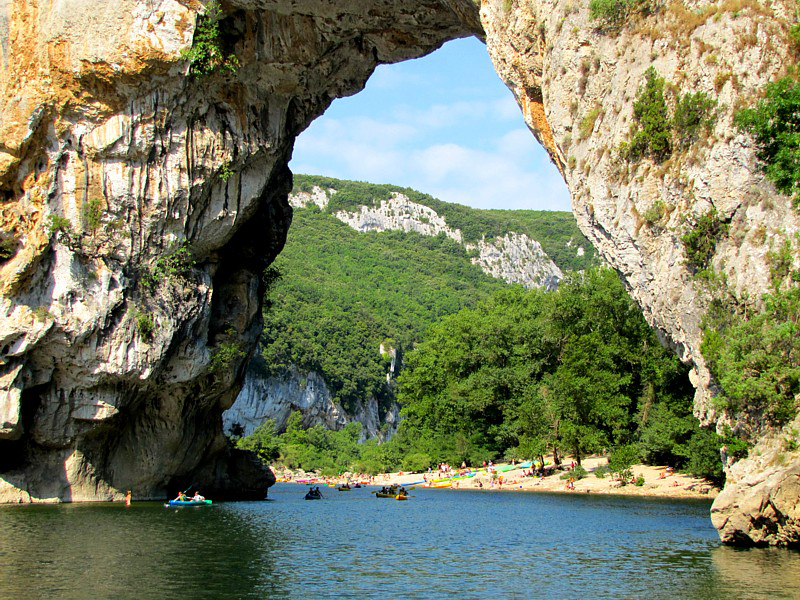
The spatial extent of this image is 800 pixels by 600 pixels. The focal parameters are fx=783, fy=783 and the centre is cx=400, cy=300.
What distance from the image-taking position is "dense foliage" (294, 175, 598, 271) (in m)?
168

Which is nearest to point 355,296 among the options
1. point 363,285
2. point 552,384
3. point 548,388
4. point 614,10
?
point 363,285

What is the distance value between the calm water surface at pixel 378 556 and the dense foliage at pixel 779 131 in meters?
7.93

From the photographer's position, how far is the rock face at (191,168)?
19156 mm

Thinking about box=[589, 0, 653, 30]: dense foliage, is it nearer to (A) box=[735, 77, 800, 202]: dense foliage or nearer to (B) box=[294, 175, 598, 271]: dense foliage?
(A) box=[735, 77, 800, 202]: dense foliage

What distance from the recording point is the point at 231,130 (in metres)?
28.7

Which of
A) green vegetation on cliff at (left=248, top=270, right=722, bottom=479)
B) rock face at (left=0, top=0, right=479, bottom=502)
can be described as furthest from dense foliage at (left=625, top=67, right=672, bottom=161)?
green vegetation on cliff at (left=248, top=270, right=722, bottom=479)

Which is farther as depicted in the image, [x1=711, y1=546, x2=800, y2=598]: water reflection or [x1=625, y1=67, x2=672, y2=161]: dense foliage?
[x1=625, y1=67, x2=672, y2=161]: dense foliage

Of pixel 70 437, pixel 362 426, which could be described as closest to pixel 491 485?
pixel 70 437

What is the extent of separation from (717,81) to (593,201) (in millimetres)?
4237

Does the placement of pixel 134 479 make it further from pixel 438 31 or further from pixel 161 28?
pixel 438 31

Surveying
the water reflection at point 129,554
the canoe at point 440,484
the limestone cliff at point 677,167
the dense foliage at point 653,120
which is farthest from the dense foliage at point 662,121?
the canoe at point 440,484

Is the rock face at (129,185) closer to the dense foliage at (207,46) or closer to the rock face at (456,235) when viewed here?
the dense foliage at (207,46)

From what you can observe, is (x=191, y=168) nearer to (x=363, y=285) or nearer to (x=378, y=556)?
(x=378, y=556)

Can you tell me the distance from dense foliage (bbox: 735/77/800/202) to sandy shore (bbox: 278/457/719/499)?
→ 19.6 meters
